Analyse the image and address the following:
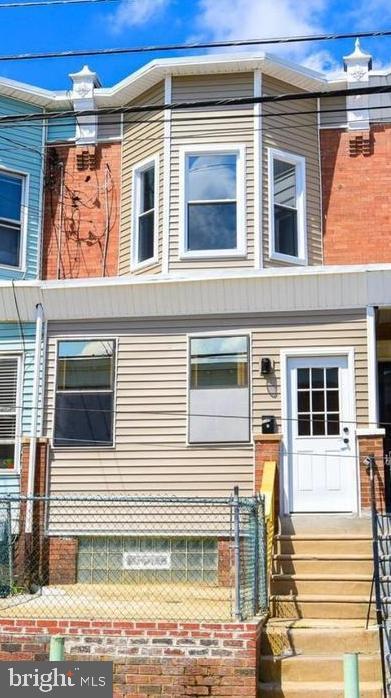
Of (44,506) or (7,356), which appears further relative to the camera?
(7,356)

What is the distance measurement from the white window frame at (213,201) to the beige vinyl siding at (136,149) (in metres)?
0.39

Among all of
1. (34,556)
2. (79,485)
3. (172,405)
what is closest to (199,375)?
(172,405)

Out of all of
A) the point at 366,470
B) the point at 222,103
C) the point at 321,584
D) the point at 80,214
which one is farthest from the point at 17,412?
the point at 222,103

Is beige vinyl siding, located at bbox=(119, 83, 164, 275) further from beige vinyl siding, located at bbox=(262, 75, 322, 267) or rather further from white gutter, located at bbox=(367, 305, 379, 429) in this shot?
white gutter, located at bbox=(367, 305, 379, 429)

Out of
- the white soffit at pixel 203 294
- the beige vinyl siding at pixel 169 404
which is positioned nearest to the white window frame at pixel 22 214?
the white soffit at pixel 203 294

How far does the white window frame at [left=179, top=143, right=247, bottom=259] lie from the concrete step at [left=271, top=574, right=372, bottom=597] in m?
5.04

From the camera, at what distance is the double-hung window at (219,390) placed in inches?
457

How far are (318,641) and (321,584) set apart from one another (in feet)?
3.86

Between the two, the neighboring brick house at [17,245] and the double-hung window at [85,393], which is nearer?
the double-hung window at [85,393]

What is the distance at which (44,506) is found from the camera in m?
11.6

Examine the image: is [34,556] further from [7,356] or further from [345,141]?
[345,141]

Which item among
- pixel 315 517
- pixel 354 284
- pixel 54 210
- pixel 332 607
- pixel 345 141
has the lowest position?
pixel 332 607

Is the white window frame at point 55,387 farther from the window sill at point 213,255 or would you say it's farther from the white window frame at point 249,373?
the window sill at point 213,255

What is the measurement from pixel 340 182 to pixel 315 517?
5.70m
